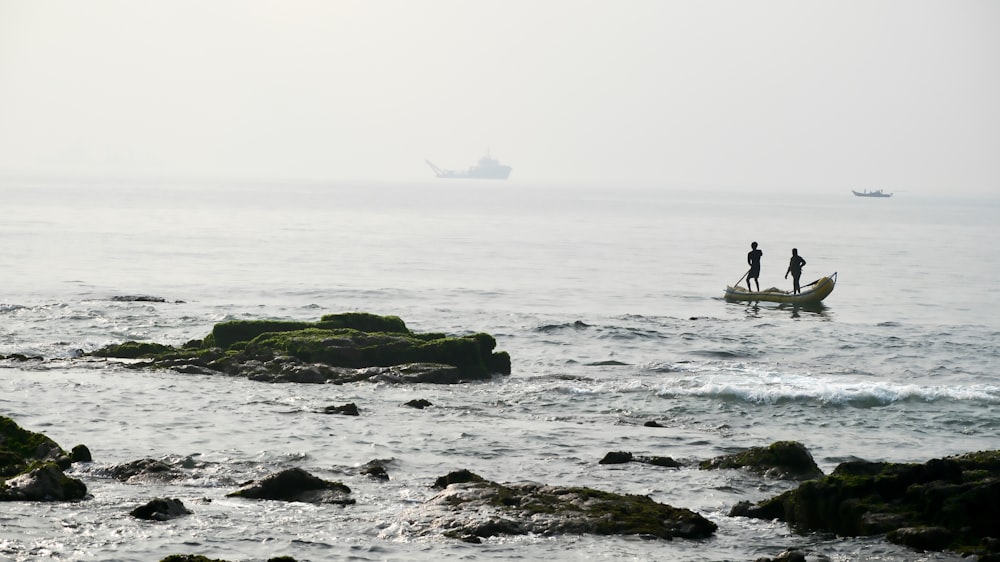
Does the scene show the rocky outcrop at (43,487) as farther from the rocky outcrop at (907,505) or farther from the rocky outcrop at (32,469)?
the rocky outcrop at (907,505)

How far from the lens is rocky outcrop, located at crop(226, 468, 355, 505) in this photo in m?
13.8

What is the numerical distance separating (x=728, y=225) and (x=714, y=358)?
108 meters

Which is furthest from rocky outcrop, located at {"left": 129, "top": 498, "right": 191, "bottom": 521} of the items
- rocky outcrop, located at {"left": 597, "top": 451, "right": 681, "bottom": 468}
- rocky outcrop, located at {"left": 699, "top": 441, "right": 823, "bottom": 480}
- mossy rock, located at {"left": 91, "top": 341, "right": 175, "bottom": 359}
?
mossy rock, located at {"left": 91, "top": 341, "right": 175, "bottom": 359}

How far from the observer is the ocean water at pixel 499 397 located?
12.4 m

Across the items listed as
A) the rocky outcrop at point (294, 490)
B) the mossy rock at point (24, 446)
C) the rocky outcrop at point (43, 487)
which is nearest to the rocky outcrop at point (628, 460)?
the rocky outcrop at point (294, 490)

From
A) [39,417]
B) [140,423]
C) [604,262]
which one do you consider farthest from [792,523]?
[604,262]

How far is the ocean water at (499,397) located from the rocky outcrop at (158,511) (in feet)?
0.61

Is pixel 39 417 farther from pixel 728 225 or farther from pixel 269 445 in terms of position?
pixel 728 225

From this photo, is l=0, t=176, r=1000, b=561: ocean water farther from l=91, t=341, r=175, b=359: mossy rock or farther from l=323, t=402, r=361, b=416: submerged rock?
l=91, t=341, r=175, b=359: mossy rock

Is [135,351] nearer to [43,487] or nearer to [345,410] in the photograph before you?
[345,410]

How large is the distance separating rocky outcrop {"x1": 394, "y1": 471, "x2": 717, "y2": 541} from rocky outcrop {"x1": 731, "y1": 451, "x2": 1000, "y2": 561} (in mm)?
1125

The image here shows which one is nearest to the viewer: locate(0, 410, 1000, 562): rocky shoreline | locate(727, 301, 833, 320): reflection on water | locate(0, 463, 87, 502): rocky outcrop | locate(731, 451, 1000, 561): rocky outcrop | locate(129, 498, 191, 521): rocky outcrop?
locate(731, 451, 1000, 561): rocky outcrop

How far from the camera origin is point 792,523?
516 inches

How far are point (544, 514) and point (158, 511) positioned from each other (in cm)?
434
